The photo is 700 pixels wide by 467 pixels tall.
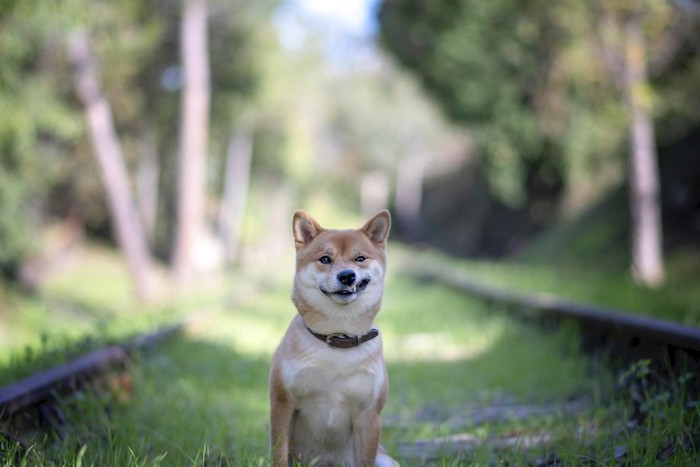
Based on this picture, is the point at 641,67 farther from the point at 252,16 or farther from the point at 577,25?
the point at 252,16

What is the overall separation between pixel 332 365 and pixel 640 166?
11647 millimetres

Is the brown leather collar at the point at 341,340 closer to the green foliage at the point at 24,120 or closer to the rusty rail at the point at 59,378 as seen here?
the rusty rail at the point at 59,378

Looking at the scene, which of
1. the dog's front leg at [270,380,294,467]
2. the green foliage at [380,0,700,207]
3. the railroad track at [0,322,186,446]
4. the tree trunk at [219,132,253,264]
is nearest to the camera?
the dog's front leg at [270,380,294,467]

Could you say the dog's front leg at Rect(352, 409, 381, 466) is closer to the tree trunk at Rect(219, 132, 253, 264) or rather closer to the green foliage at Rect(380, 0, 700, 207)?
the green foliage at Rect(380, 0, 700, 207)

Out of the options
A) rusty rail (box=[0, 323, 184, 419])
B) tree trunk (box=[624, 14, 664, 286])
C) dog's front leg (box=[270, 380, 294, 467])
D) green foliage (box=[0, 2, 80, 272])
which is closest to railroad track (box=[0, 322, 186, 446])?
rusty rail (box=[0, 323, 184, 419])

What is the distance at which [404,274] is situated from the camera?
30.9 m

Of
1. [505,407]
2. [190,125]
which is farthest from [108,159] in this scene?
[505,407]

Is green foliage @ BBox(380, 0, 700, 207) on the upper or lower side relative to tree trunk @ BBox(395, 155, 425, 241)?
upper

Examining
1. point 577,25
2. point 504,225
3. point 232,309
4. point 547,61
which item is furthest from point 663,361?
point 504,225

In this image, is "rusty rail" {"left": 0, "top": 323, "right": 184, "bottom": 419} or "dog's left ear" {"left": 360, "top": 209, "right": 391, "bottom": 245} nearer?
"dog's left ear" {"left": 360, "top": 209, "right": 391, "bottom": 245}

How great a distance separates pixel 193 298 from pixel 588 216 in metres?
13.2

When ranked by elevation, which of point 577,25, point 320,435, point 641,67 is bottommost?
point 320,435

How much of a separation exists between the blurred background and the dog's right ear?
26.6 ft

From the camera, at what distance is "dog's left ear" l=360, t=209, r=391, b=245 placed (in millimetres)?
4254
